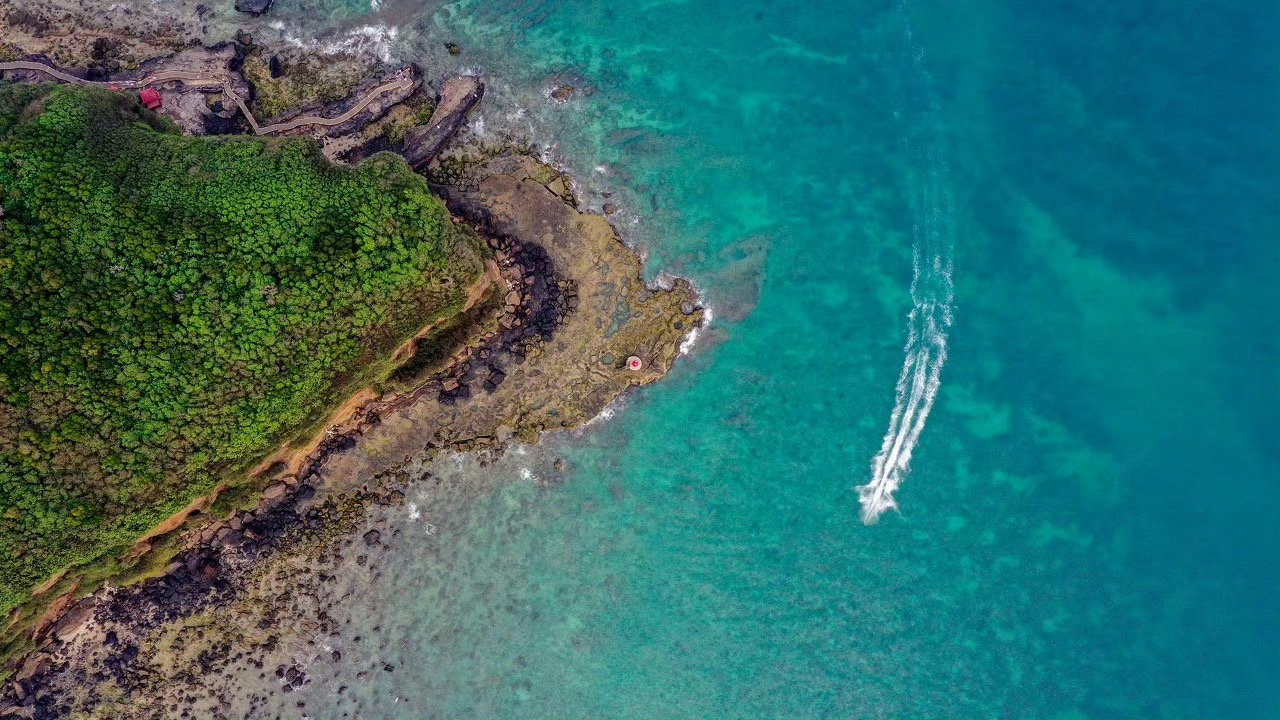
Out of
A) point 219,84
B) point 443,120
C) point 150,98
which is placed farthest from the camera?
point 443,120

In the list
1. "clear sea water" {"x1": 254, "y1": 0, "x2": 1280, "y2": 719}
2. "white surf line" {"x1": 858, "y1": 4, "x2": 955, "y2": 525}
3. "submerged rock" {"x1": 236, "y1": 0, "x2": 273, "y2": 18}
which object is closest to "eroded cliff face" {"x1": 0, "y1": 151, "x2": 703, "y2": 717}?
"clear sea water" {"x1": 254, "y1": 0, "x2": 1280, "y2": 719}

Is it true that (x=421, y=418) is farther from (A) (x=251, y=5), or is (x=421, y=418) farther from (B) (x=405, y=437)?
(A) (x=251, y=5)

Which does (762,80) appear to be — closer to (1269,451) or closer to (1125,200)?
(1125,200)

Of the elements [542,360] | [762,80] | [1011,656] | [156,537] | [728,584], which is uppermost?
[762,80]

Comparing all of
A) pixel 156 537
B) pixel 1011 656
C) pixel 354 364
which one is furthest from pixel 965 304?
pixel 156 537

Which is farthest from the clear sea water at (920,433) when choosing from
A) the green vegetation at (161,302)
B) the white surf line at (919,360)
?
the green vegetation at (161,302)

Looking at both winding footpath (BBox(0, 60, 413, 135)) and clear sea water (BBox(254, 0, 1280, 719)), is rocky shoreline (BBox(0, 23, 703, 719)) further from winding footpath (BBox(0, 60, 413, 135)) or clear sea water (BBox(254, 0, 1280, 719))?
clear sea water (BBox(254, 0, 1280, 719))

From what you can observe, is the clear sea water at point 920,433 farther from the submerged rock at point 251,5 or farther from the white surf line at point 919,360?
the submerged rock at point 251,5

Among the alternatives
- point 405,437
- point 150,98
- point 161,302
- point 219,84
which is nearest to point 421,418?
point 405,437

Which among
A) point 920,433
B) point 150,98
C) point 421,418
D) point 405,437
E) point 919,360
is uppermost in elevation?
point 150,98
